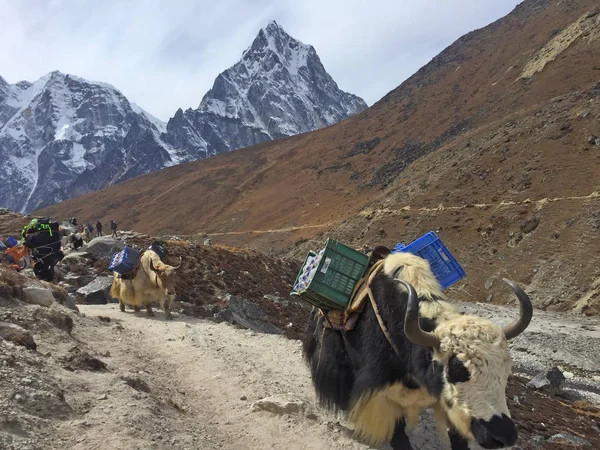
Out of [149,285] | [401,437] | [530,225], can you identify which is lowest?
[401,437]

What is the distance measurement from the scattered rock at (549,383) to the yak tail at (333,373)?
4521mm

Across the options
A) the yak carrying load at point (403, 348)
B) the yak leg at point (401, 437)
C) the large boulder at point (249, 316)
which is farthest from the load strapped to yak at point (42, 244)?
the yak leg at point (401, 437)

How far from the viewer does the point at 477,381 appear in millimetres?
Result: 3145

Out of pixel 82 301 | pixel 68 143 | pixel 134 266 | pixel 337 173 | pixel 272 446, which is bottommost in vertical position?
pixel 272 446

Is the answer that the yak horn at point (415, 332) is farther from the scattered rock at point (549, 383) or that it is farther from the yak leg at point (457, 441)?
the scattered rock at point (549, 383)

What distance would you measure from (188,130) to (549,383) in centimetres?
16144

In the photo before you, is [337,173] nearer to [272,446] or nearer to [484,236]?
[484,236]

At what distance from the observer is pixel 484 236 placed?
22.6 m

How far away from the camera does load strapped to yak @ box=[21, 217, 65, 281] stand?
1058 centimetres

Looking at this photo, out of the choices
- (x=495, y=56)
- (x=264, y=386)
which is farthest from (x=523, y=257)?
(x=495, y=56)

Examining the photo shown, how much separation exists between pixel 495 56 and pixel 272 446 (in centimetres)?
6165

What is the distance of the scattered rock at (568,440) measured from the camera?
501 centimetres

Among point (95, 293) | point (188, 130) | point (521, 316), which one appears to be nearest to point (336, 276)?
point (521, 316)

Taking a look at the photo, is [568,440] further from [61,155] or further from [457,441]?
[61,155]
